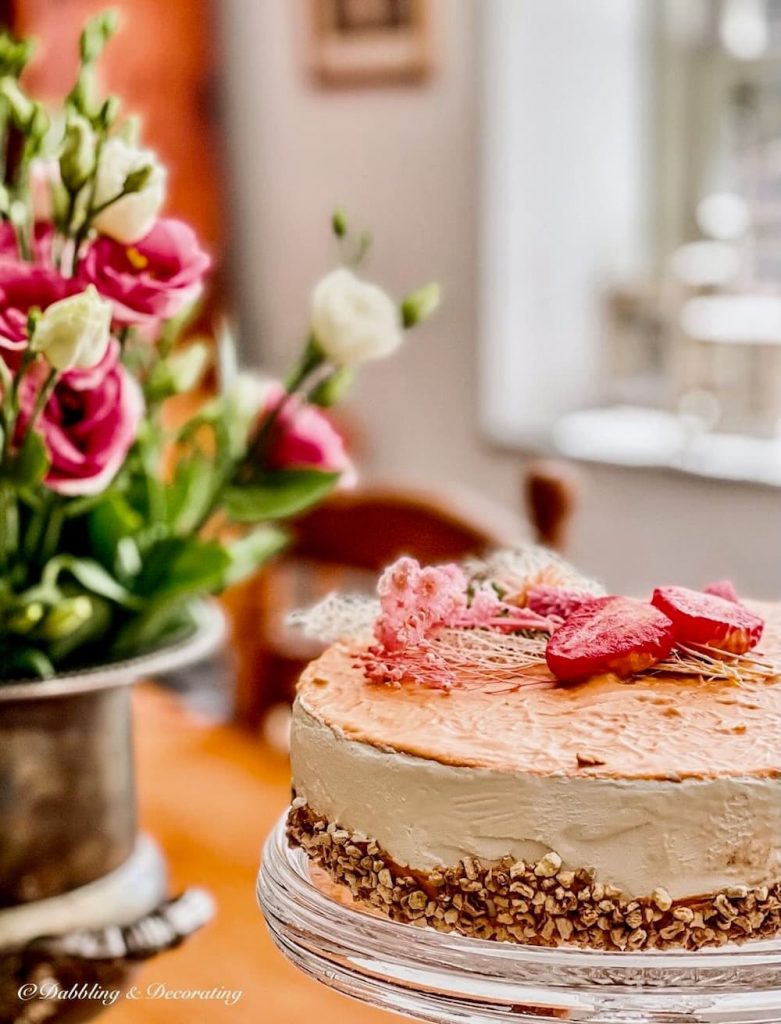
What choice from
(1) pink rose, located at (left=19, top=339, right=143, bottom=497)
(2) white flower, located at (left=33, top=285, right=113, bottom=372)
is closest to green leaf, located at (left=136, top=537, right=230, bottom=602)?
(1) pink rose, located at (left=19, top=339, right=143, bottom=497)

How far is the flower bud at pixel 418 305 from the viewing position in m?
0.88

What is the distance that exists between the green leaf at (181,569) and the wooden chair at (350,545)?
684mm

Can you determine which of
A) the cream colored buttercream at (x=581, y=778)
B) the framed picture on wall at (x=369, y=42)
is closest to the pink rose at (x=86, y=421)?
the cream colored buttercream at (x=581, y=778)

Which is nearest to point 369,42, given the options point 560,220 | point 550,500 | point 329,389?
point 560,220

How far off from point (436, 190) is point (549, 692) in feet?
7.42

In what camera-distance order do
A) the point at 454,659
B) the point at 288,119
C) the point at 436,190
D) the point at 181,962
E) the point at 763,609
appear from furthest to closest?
the point at 288,119 → the point at 436,190 → the point at 181,962 → the point at 763,609 → the point at 454,659

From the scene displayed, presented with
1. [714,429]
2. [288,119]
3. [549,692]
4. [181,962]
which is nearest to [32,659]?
[181,962]

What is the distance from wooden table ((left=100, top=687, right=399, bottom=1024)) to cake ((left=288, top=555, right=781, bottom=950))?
240 millimetres

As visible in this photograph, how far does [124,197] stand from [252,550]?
0.31m

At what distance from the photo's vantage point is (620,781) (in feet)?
1.82

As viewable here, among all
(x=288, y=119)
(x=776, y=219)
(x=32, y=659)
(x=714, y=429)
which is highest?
(x=288, y=119)

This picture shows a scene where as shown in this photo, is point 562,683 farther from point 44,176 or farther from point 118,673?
point 44,176

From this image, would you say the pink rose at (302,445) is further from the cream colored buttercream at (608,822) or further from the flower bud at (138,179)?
the cream colored buttercream at (608,822)

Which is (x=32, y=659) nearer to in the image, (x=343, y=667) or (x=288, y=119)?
(x=343, y=667)
